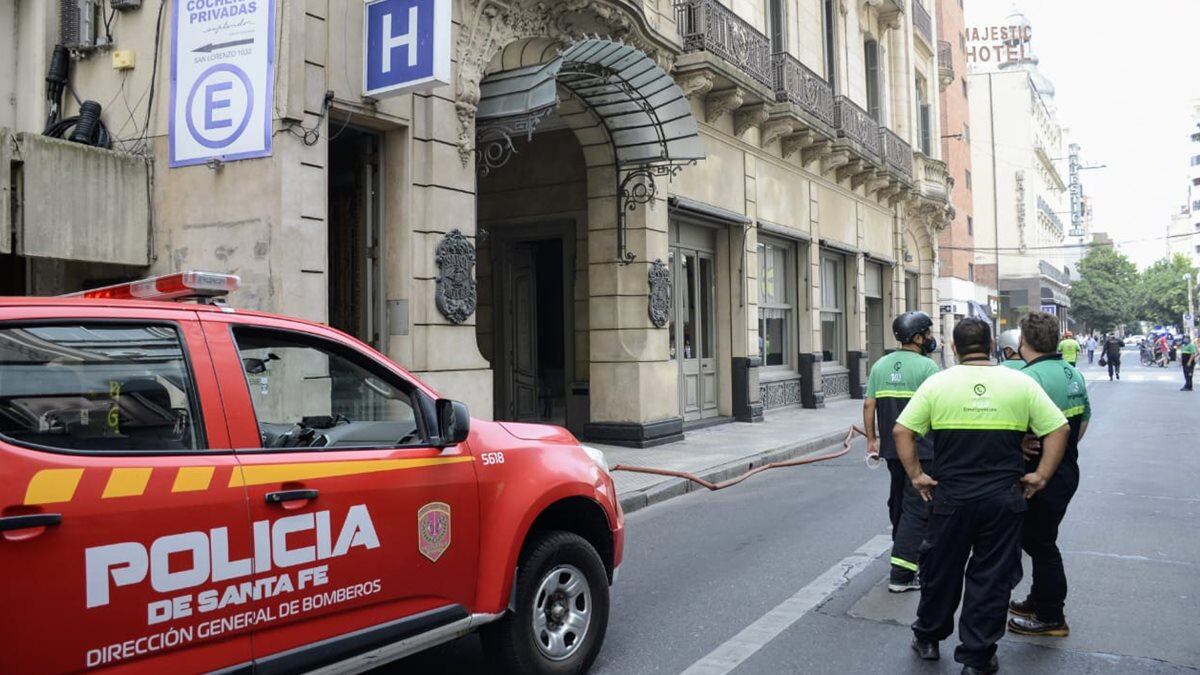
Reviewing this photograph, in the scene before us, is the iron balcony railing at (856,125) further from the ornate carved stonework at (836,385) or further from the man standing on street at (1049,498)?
the man standing on street at (1049,498)

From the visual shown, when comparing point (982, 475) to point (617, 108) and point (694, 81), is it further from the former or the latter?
point (694, 81)

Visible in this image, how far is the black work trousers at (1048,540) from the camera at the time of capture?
4.72 metres

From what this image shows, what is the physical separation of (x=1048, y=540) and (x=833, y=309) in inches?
728

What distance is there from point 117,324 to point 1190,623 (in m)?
5.66

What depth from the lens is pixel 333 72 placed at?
8797 millimetres

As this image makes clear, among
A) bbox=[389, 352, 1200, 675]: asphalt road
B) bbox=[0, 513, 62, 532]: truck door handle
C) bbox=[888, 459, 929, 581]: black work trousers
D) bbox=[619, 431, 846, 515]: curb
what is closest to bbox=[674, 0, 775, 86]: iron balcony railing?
bbox=[619, 431, 846, 515]: curb

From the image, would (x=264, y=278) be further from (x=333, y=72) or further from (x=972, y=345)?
(x=972, y=345)

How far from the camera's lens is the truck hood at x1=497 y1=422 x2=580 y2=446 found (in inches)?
175

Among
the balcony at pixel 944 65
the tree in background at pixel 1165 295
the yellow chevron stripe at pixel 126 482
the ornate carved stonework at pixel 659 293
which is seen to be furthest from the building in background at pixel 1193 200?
the yellow chevron stripe at pixel 126 482

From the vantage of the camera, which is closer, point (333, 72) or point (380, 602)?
point (380, 602)

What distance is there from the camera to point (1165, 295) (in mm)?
90812

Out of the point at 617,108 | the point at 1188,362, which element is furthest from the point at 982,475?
the point at 1188,362

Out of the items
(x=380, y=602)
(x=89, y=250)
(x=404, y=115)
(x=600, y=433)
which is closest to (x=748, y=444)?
(x=600, y=433)

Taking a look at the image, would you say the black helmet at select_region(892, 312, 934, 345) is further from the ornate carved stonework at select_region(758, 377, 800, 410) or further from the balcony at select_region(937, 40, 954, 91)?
the balcony at select_region(937, 40, 954, 91)
